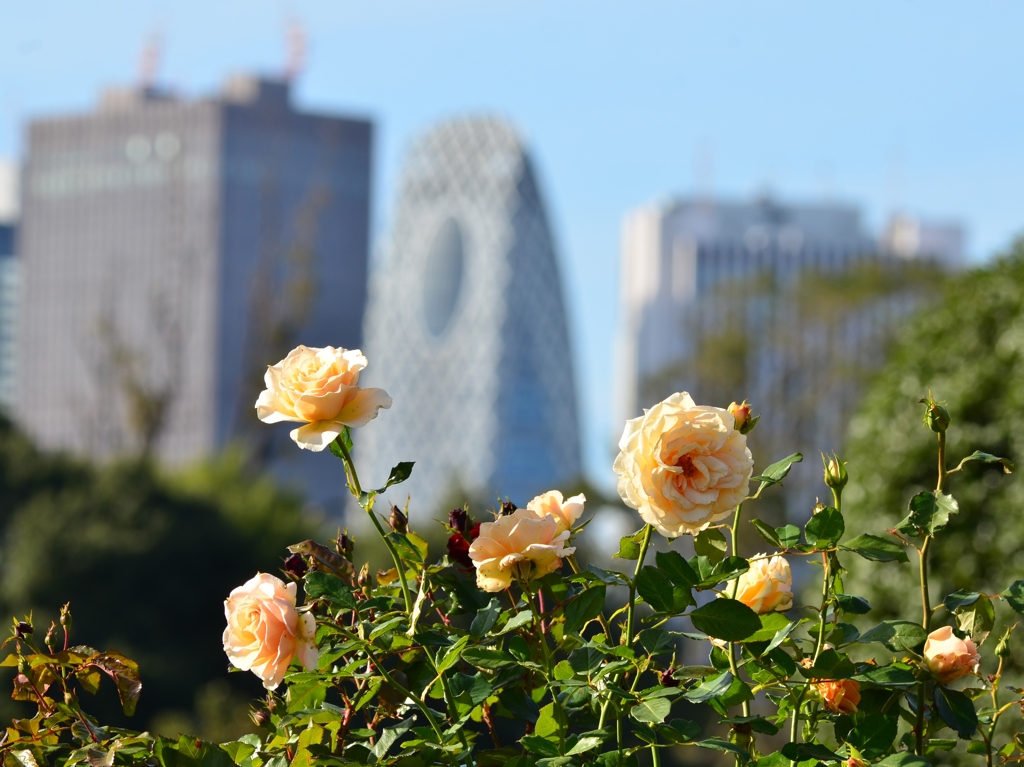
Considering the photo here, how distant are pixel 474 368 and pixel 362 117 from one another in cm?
2431

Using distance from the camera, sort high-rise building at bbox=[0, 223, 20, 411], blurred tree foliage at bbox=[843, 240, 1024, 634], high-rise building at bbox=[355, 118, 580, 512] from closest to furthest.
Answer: blurred tree foliage at bbox=[843, 240, 1024, 634], high-rise building at bbox=[355, 118, 580, 512], high-rise building at bbox=[0, 223, 20, 411]

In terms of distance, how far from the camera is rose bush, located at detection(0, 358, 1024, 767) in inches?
45.8

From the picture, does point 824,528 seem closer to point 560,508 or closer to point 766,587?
point 766,587

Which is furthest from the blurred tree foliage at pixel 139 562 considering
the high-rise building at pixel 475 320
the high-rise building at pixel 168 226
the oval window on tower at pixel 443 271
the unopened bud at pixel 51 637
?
the high-rise building at pixel 168 226

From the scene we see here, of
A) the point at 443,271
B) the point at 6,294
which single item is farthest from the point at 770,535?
the point at 6,294

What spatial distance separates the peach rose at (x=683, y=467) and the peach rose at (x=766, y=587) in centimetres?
17

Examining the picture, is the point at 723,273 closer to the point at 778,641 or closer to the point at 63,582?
the point at 63,582

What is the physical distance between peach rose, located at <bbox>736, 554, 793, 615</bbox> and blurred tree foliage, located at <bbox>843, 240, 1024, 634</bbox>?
2673 mm

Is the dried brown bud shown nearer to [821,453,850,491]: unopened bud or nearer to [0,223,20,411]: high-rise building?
[821,453,850,491]: unopened bud

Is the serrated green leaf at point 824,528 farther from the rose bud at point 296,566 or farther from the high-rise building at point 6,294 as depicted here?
the high-rise building at point 6,294

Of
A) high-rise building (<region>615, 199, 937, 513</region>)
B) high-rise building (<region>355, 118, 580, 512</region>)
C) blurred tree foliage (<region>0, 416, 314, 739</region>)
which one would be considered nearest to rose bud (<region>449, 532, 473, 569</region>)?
blurred tree foliage (<region>0, 416, 314, 739</region>)

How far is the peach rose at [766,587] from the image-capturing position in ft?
4.29

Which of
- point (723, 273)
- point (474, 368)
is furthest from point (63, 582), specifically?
point (723, 273)

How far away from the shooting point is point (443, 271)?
48.2 metres
